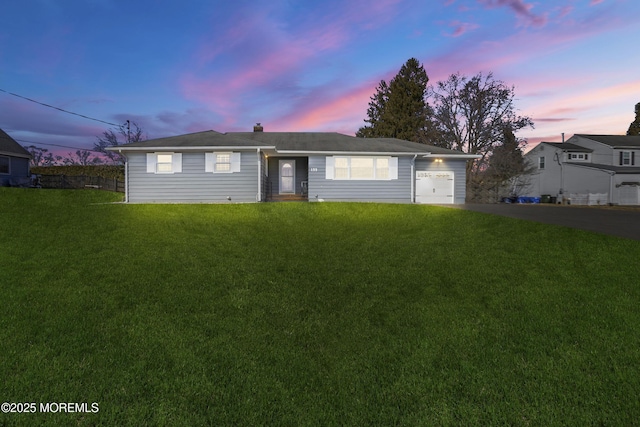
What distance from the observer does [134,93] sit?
2755cm

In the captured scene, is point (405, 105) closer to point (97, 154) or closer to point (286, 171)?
Answer: point (286, 171)

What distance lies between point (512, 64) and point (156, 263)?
20.2 meters

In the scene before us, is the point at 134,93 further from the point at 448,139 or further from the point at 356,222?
the point at 448,139

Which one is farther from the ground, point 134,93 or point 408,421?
point 134,93

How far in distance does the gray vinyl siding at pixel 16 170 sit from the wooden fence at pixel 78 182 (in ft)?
5.24

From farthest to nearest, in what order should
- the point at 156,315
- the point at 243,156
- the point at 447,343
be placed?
the point at 243,156 → the point at 156,315 → the point at 447,343

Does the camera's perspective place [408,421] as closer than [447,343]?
Yes

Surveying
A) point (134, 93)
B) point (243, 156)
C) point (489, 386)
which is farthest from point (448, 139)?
point (489, 386)

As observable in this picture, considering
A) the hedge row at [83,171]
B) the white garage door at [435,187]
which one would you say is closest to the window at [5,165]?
the hedge row at [83,171]

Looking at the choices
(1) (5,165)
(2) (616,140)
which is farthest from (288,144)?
(2) (616,140)

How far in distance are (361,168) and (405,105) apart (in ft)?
92.0

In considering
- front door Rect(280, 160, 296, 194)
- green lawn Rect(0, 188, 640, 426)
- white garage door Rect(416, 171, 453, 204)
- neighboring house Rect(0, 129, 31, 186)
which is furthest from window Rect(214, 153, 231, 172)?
neighboring house Rect(0, 129, 31, 186)

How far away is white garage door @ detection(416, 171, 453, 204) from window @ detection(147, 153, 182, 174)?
1357 centimetres

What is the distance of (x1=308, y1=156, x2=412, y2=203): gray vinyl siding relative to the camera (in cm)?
1908
